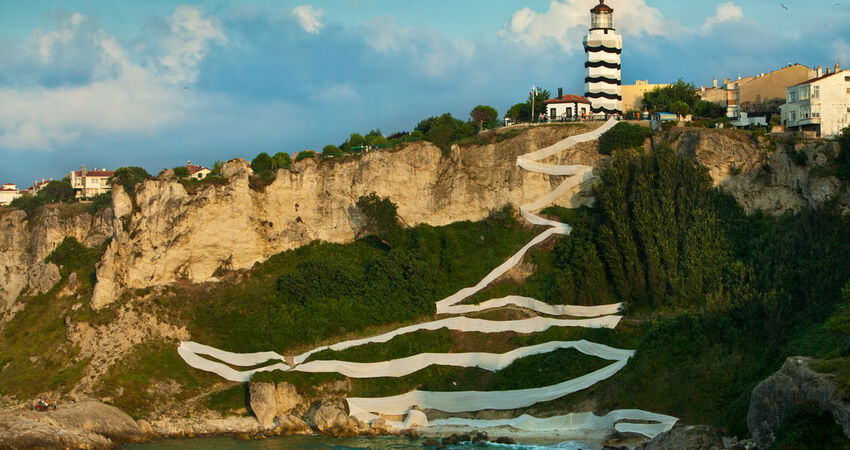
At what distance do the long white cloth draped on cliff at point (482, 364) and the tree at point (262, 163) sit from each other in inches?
568

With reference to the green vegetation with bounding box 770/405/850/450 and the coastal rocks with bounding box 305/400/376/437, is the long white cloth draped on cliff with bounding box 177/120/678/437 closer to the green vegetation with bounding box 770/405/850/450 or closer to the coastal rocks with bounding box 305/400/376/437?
the coastal rocks with bounding box 305/400/376/437

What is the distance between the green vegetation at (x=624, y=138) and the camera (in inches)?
1766

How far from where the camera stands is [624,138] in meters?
45.0

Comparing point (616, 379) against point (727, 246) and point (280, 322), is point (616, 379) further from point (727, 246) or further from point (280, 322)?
point (280, 322)

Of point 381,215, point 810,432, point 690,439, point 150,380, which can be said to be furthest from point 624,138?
point 150,380

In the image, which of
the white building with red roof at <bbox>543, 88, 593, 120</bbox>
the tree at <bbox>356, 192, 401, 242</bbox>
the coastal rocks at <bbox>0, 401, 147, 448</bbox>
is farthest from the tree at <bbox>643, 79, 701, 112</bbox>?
the coastal rocks at <bbox>0, 401, 147, 448</bbox>

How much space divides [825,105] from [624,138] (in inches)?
370

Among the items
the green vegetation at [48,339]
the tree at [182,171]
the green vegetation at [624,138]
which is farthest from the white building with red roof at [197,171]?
the green vegetation at [624,138]

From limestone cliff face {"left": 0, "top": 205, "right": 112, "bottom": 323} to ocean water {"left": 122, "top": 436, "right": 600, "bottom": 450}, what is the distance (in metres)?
17.0

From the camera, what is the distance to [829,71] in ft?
152

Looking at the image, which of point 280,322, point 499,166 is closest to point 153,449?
point 280,322

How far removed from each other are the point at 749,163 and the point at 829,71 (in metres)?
9.73

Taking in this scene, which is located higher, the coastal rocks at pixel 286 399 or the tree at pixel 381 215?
the tree at pixel 381 215

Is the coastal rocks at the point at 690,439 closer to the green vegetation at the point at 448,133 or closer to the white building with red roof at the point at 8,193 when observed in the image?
the green vegetation at the point at 448,133
